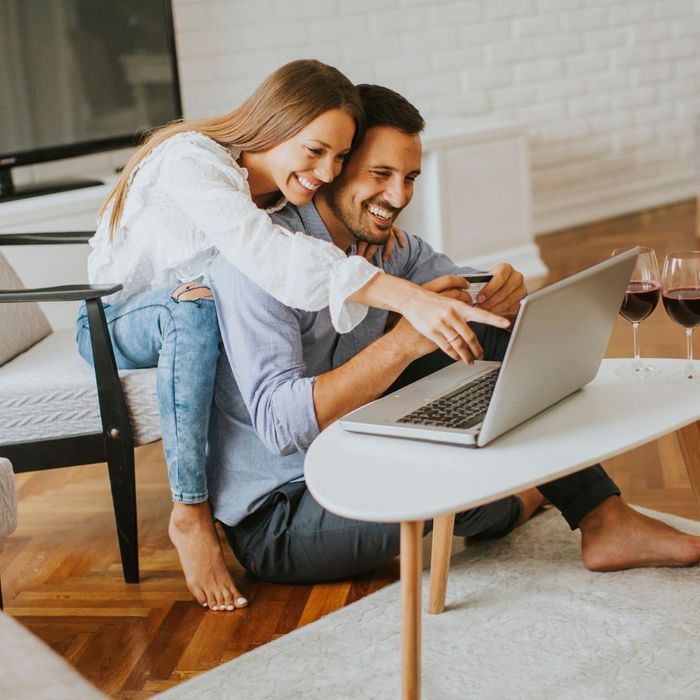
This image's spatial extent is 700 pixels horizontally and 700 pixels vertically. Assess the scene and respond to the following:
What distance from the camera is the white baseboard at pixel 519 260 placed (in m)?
4.52

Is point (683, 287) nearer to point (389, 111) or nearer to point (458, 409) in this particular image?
point (458, 409)

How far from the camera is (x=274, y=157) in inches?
84.0

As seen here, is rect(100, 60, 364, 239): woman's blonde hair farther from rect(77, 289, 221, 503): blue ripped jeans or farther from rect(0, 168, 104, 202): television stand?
rect(0, 168, 104, 202): television stand

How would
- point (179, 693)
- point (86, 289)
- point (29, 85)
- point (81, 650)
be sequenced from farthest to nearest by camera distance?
point (29, 85) < point (86, 289) < point (81, 650) < point (179, 693)

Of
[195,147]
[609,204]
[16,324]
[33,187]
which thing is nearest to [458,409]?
[195,147]

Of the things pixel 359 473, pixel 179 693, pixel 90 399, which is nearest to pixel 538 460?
→ pixel 359 473

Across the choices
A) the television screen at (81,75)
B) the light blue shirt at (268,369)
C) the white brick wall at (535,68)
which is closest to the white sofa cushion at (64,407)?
the light blue shirt at (268,369)

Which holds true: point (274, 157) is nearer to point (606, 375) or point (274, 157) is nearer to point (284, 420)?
point (284, 420)

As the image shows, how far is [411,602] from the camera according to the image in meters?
1.49

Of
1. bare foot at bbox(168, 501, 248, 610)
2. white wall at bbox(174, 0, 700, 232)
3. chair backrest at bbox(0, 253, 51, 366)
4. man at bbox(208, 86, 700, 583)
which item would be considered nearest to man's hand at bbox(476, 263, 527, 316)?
man at bbox(208, 86, 700, 583)

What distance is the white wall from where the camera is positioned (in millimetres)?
4523

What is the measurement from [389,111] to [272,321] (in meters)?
0.47

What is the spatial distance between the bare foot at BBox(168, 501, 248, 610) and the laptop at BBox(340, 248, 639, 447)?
0.56m

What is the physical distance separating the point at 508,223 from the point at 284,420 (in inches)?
116
